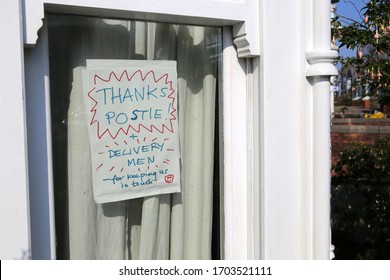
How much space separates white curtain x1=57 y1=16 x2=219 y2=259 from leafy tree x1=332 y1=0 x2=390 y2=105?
6.15 ft

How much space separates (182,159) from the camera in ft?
7.98

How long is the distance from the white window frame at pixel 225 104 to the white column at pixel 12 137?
81mm

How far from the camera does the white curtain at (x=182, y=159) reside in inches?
85.9

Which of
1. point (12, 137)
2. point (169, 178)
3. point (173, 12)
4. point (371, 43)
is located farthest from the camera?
point (371, 43)

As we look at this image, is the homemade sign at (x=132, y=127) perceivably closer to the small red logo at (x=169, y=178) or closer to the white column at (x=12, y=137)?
the small red logo at (x=169, y=178)

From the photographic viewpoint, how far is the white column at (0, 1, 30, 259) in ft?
5.93

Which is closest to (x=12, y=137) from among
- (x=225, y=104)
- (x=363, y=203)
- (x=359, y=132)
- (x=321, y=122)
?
(x=225, y=104)

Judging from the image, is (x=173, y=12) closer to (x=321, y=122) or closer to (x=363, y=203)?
(x=321, y=122)

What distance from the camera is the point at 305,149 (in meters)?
2.48

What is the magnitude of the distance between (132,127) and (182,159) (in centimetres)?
34

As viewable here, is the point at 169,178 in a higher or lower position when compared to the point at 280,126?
lower

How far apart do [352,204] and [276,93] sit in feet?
11.5
